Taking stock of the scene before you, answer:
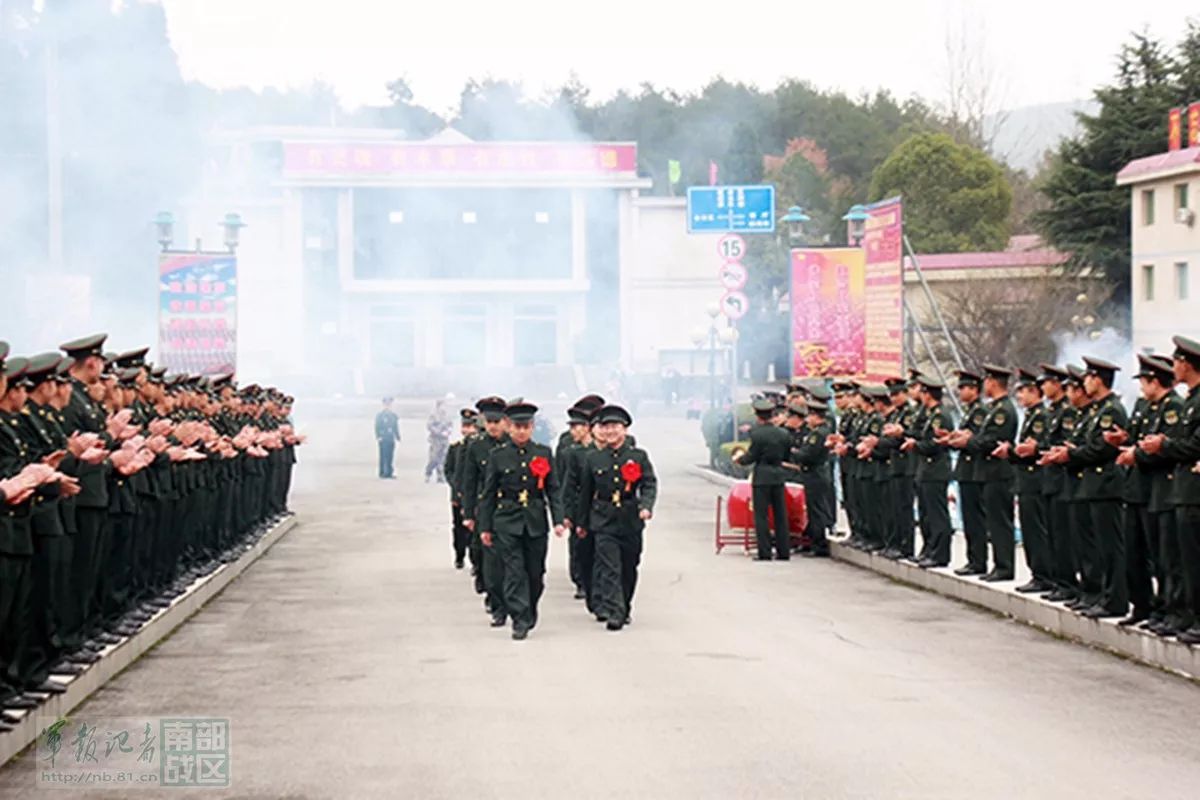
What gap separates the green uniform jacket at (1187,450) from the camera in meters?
11.6

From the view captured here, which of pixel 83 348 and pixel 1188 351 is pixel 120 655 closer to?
pixel 83 348

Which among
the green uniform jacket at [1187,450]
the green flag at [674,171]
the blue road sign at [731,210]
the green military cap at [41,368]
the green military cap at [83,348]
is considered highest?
the green flag at [674,171]

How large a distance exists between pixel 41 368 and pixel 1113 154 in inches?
1590

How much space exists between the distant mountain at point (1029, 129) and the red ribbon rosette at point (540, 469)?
2071 inches

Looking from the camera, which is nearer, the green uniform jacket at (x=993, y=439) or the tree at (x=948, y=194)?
the green uniform jacket at (x=993, y=439)

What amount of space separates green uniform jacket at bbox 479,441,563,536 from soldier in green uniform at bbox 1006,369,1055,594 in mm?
3808

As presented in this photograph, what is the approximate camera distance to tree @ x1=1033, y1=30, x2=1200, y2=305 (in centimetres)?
4594

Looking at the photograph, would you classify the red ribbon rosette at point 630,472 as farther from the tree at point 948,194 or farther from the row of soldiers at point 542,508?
the tree at point 948,194

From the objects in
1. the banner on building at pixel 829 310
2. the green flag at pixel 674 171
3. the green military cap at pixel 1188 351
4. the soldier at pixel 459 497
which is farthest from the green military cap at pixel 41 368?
the green flag at pixel 674 171

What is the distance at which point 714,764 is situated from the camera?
8.85 metres

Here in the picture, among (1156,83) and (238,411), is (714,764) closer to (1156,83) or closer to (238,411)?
(238,411)

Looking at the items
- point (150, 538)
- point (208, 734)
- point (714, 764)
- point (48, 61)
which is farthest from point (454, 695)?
point (48, 61)

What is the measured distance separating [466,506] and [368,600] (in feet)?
4.27

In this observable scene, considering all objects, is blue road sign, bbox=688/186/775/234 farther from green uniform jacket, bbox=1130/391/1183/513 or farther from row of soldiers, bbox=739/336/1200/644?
green uniform jacket, bbox=1130/391/1183/513
